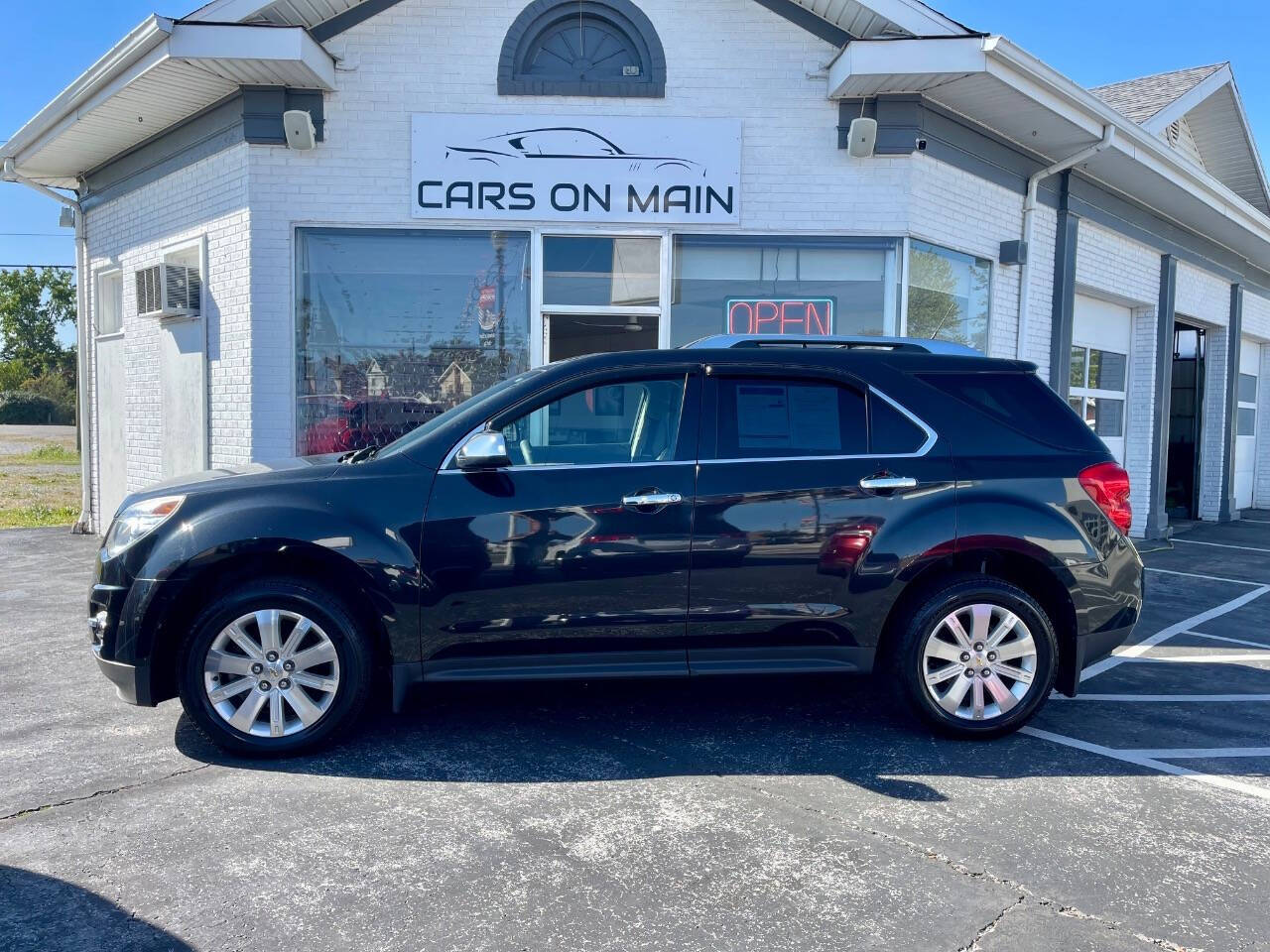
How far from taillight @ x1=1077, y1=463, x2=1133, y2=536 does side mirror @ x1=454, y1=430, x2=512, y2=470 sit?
274 centimetres

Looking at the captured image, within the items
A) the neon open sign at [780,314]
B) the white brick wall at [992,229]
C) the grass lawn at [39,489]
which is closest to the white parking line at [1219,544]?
the white brick wall at [992,229]

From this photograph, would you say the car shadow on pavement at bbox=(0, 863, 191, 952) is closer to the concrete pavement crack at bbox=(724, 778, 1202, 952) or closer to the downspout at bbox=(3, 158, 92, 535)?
the concrete pavement crack at bbox=(724, 778, 1202, 952)

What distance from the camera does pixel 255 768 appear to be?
13.5 ft

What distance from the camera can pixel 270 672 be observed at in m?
4.13

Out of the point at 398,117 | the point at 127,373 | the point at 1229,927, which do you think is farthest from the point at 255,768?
the point at 127,373

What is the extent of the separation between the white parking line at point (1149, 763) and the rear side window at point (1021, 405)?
56.0 inches

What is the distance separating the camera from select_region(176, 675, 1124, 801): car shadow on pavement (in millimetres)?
4098

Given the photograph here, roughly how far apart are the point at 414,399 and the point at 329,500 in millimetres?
4524

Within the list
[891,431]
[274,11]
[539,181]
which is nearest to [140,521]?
[891,431]

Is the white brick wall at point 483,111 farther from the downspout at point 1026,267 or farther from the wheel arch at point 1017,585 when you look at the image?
the wheel arch at point 1017,585

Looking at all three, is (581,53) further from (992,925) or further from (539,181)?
(992,925)

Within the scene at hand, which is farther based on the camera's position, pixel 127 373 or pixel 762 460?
pixel 127 373

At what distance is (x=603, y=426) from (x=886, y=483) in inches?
52.8

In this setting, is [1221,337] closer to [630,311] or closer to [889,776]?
[630,311]
